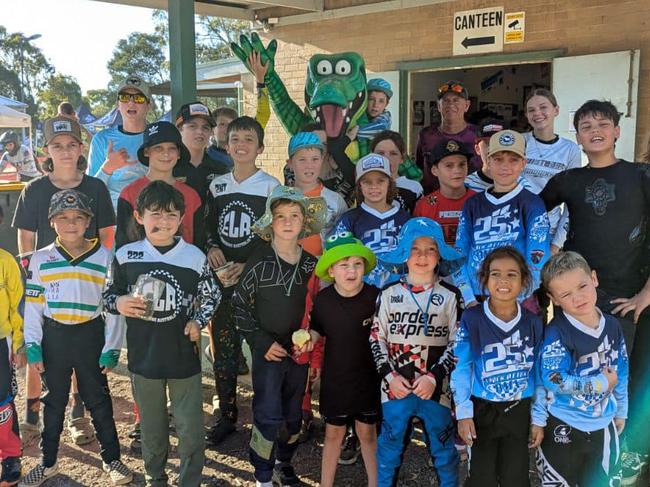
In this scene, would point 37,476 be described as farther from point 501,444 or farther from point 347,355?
point 501,444

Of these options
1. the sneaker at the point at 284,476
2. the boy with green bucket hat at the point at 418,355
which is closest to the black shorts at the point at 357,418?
the boy with green bucket hat at the point at 418,355

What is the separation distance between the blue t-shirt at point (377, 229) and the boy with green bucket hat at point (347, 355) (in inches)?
12.3

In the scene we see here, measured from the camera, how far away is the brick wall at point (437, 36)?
5996 millimetres

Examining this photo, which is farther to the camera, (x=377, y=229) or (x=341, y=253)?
(x=377, y=229)

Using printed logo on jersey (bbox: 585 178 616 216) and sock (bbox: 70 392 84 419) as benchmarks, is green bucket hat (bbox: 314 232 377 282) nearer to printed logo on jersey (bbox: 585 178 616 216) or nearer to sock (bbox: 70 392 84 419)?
printed logo on jersey (bbox: 585 178 616 216)

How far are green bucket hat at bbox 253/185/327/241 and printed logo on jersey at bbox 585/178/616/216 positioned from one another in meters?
1.40

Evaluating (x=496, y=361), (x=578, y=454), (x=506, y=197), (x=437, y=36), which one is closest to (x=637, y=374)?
(x=578, y=454)

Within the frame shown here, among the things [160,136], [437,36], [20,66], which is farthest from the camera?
[20,66]

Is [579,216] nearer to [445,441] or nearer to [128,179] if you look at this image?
[445,441]

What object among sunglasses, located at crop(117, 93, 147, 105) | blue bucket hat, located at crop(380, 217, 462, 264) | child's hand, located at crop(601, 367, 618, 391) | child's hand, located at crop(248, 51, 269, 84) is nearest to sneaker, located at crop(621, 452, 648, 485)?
child's hand, located at crop(601, 367, 618, 391)

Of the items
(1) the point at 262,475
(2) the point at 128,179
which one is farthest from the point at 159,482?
(2) the point at 128,179

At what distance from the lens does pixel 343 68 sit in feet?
15.2

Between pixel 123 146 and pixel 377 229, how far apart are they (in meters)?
1.91

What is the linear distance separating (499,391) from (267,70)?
3054mm
